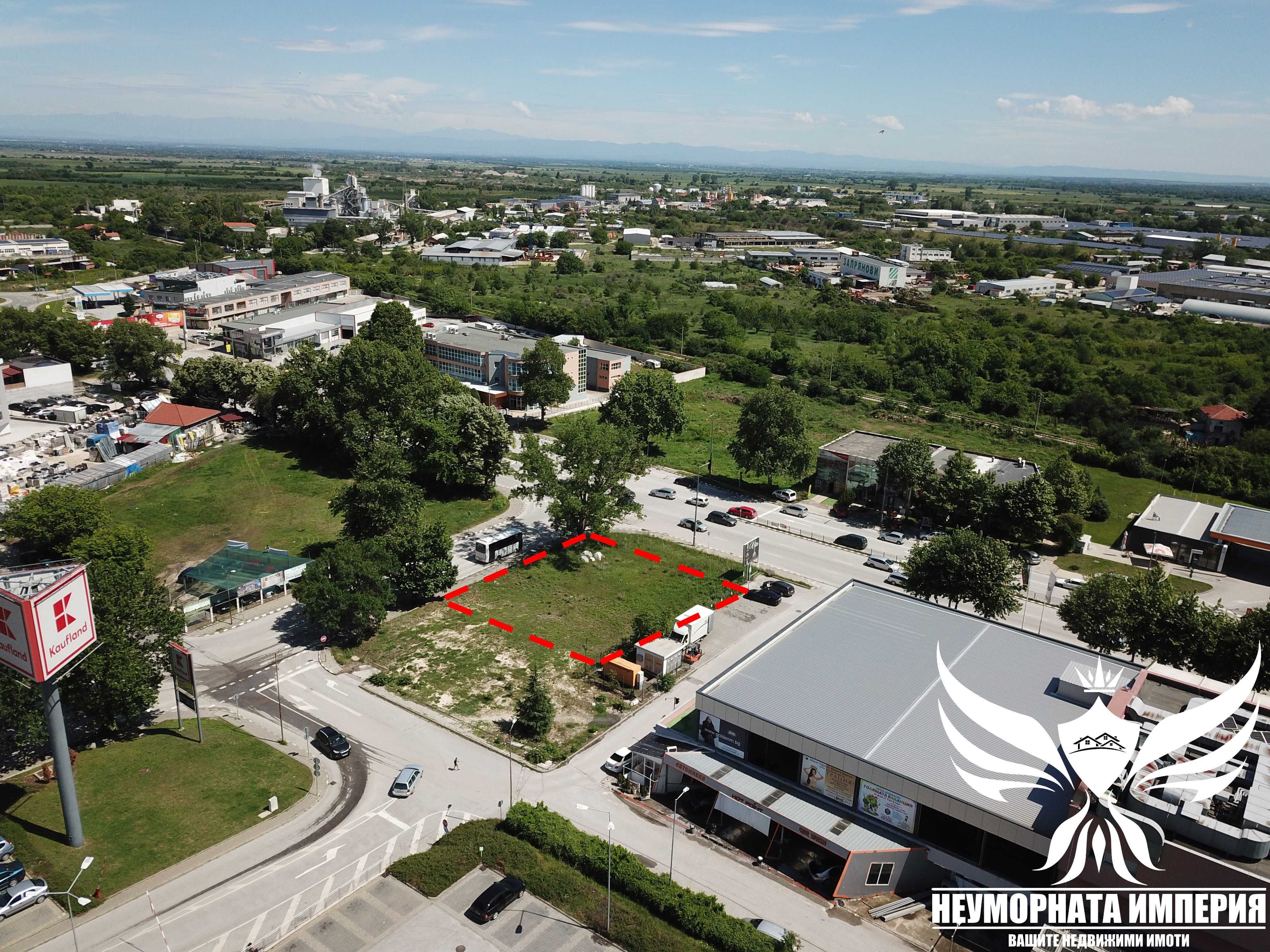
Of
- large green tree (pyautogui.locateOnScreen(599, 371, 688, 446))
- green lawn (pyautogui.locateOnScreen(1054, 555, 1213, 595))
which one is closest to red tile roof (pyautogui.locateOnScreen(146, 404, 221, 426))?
large green tree (pyautogui.locateOnScreen(599, 371, 688, 446))

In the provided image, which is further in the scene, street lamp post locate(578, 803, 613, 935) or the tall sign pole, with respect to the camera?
the tall sign pole

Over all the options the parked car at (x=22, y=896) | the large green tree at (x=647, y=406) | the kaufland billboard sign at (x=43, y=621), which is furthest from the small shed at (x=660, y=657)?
the large green tree at (x=647, y=406)

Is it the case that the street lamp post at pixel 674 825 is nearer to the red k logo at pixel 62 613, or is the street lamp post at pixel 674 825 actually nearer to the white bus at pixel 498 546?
the red k logo at pixel 62 613

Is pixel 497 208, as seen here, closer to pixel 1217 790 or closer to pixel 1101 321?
pixel 1101 321

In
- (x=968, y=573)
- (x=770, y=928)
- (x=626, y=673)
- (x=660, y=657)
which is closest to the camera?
(x=770, y=928)

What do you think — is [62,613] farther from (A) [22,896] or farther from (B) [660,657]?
(B) [660,657]

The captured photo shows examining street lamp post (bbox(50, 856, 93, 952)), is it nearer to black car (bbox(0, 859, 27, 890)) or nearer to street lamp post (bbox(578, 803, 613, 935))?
black car (bbox(0, 859, 27, 890))

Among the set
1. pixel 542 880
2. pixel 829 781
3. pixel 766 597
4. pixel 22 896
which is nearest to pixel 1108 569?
pixel 766 597
